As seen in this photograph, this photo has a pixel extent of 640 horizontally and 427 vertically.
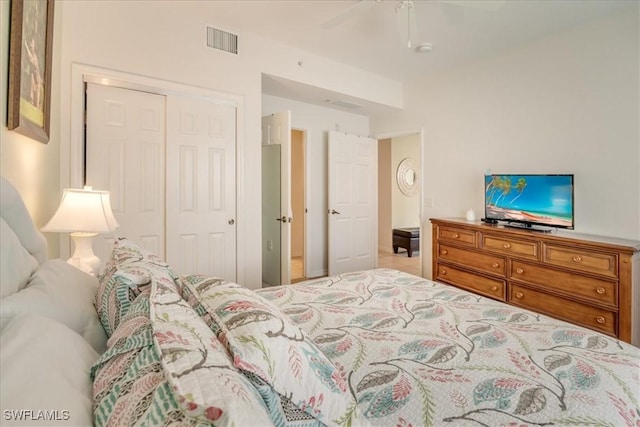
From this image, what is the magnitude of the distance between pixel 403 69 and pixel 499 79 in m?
1.12

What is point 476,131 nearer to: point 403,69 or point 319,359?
point 403,69

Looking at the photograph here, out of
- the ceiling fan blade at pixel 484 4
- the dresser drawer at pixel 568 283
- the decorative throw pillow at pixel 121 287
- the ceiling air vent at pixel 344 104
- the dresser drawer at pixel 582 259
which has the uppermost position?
the ceiling air vent at pixel 344 104

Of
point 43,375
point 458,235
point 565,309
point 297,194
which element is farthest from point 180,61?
point 565,309

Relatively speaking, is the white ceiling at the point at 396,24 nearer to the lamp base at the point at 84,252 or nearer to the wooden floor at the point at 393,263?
the lamp base at the point at 84,252

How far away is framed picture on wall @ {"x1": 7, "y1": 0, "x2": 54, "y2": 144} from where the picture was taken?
53.0 inches

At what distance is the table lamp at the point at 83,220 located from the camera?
5.73 ft

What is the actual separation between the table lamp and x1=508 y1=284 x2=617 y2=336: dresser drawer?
328 centimetres

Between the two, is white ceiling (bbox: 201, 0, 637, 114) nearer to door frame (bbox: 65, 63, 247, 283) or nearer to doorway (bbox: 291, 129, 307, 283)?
door frame (bbox: 65, 63, 247, 283)

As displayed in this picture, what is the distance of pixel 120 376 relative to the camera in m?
0.65

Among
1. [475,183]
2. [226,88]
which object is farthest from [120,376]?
[475,183]

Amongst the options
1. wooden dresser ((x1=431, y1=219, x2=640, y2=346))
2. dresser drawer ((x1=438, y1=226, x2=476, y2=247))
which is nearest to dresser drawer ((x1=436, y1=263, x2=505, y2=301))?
wooden dresser ((x1=431, y1=219, x2=640, y2=346))

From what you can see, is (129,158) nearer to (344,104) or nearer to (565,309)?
(344,104)

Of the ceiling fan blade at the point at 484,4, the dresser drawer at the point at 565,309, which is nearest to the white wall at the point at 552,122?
the dresser drawer at the point at 565,309

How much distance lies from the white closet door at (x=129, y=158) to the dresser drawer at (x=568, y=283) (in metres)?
3.21
